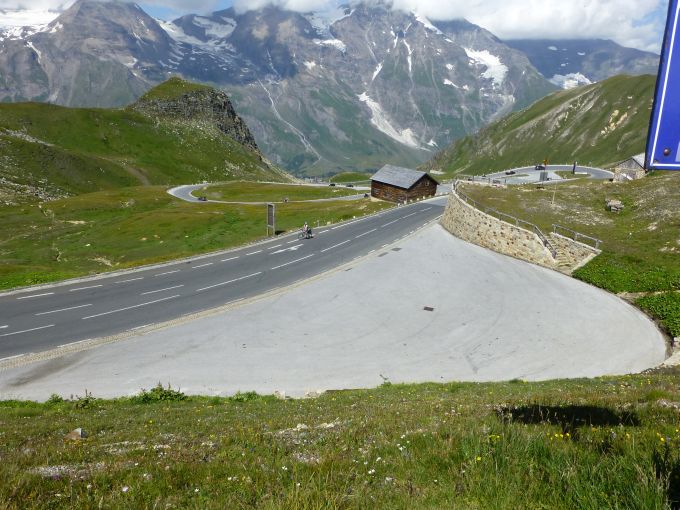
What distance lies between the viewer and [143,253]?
6919cm

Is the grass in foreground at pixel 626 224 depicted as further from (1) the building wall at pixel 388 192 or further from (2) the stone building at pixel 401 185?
(1) the building wall at pixel 388 192

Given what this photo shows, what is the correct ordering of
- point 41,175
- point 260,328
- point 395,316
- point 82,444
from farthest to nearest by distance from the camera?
point 41,175 < point 395,316 < point 260,328 < point 82,444

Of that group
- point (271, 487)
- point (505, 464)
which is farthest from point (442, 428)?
point (271, 487)

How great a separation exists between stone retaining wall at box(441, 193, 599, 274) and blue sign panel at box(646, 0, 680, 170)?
4349cm

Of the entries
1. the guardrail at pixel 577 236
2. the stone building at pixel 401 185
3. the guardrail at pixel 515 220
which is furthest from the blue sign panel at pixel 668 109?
the stone building at pixel 401 185

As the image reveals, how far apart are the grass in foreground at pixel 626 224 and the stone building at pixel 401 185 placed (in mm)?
29033

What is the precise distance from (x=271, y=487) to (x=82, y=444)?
708 centimetres

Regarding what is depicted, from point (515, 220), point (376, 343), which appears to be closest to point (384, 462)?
point (376, 343)

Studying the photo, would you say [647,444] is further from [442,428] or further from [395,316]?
[395,316]

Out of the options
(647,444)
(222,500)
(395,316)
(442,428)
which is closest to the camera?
(222,500)

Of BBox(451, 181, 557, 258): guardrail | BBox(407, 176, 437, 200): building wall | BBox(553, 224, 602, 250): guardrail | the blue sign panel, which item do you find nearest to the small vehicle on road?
BBox(451, 181, 557, 258): guardrail

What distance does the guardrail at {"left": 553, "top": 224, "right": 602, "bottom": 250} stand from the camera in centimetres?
4453

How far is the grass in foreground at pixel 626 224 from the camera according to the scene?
37.0 m

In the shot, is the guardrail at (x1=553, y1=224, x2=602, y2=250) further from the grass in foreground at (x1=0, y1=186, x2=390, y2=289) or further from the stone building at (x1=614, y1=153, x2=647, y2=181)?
the stone building at (x1=614, y1=153, x2=647, y2=181)
